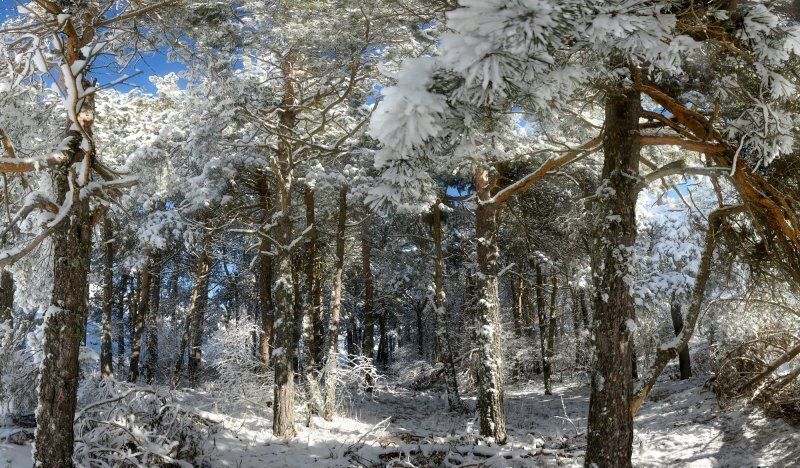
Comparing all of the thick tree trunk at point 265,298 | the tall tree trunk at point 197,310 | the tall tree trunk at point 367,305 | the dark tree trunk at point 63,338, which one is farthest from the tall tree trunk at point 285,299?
the tall tree trunk at point 367,305

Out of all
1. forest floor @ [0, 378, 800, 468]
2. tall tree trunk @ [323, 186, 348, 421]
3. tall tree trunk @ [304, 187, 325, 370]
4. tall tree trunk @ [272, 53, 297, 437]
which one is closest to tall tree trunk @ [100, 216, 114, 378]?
tall tree trunk @ [304, 187, 325, 370]

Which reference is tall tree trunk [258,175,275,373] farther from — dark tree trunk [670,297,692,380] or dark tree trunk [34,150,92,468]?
dark tree trunk [670,297,692,380]

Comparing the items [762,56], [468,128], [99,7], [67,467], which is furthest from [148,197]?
[762,56]

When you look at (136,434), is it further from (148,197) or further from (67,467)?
(148,197)

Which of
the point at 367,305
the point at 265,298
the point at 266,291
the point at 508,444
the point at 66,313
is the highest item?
the point at 266,291

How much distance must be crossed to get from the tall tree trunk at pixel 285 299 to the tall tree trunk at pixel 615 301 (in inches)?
235

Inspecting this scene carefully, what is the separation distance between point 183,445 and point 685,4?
7.48 metres

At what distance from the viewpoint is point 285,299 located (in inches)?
375

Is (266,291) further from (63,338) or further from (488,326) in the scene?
(63,338)

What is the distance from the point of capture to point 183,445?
6164 mm

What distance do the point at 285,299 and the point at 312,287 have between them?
680 centimetres

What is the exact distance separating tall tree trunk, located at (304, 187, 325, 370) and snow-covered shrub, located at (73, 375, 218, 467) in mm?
6879

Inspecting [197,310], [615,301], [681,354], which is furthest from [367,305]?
[615,301]

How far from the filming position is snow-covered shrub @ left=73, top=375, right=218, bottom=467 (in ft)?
17.6
